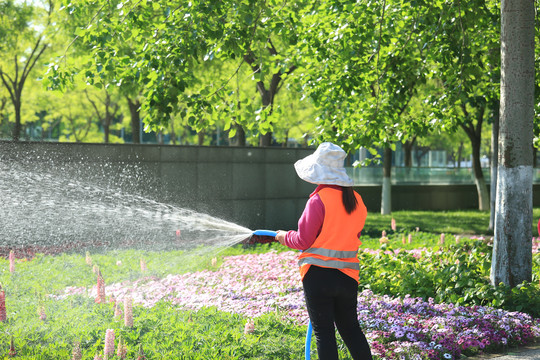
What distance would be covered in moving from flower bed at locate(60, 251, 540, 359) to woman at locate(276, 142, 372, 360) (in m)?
1.21

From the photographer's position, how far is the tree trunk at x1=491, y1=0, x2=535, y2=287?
6.77 m

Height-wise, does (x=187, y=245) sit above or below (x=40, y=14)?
below

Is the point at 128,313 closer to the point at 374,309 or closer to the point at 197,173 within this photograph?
the point at 374,309

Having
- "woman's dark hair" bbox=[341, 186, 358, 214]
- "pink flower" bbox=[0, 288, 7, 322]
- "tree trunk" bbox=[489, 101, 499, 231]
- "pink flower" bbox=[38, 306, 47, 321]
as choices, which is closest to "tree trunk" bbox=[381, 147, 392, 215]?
"tree trunk" bbox=[489, 101, 499, 231]

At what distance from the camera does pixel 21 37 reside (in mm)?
22672

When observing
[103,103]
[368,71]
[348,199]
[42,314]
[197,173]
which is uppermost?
[103,103]

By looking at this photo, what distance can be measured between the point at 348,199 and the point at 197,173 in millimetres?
9535

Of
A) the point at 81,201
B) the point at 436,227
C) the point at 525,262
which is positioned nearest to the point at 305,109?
the point at 436,227

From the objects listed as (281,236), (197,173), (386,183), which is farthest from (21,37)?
(281,236)

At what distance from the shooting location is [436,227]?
17172mm

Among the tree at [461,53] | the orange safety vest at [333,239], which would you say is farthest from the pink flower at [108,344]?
the tree at [461,53]

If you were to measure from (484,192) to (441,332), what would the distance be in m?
19.0

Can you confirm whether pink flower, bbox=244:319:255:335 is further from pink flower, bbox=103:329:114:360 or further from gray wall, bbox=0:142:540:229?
gray wall, bbox=0:142:540:229

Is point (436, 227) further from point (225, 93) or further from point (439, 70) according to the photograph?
point (225, 93)
